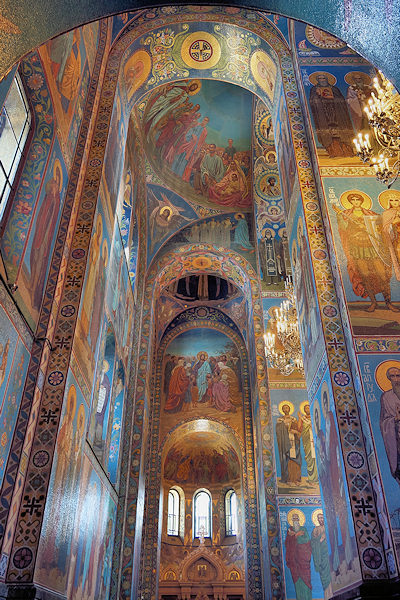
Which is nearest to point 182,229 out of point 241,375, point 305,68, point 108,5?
point 241,375

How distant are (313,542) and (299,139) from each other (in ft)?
26.0

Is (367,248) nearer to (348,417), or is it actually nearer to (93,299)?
(348,417)

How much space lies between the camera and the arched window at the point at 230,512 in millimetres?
20047

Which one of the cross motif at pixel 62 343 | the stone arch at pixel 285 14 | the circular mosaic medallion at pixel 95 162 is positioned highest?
the circular mosaic medallion at pixel 95 162

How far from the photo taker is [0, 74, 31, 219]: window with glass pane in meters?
5.54

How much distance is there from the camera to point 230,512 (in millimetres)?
20469

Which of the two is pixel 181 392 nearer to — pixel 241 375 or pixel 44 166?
pixel 241 375

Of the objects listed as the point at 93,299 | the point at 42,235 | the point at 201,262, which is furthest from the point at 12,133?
the point at 201,262

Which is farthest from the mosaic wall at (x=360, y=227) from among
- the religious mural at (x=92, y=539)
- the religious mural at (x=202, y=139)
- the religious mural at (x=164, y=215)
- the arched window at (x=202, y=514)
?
the arched window at (x=202, y=514)

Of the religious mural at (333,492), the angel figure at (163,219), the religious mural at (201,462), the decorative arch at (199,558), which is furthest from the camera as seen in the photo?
the religious mural at (201,462)

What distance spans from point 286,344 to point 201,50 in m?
6.35

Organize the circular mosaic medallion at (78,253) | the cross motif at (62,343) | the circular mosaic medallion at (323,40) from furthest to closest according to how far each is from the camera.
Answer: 1. the circular mosaic medallion at (323,40)
2. the circular mosaic medallion at (78,253)
3. the cross motif at (62,343)

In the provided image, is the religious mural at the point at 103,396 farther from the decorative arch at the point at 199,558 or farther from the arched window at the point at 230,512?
the arched window at the point at 230,512

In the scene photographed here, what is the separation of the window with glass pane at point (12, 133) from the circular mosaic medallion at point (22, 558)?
11.6 ft
